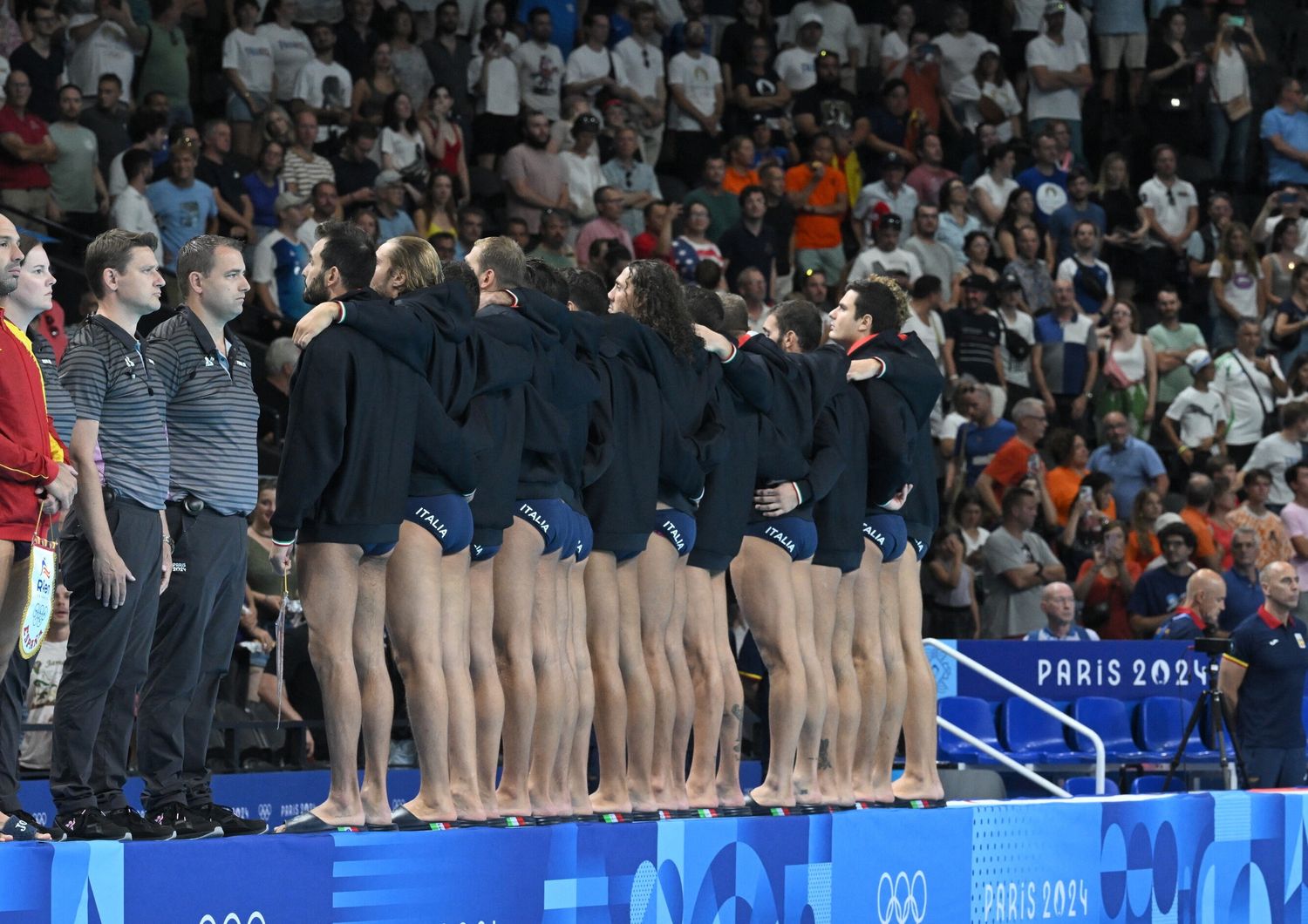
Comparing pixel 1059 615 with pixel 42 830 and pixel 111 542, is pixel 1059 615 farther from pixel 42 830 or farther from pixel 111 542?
pixel 42 830

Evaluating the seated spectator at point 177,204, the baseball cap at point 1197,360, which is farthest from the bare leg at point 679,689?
the baseball cap at point 1197,360

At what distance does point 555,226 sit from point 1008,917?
22.1ft

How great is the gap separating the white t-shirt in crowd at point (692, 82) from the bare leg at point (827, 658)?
922 cm

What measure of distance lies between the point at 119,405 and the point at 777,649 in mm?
3015

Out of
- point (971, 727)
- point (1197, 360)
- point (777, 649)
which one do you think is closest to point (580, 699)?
point (777, 649)

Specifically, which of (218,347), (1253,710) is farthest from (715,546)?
(1253,710)

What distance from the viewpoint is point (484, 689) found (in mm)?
6957

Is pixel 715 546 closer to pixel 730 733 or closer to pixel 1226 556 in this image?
pixel 730 733

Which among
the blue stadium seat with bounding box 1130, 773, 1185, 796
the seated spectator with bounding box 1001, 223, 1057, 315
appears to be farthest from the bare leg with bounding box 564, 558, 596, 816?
the seated spectator with bounding box 1001, 223, 1057, 315

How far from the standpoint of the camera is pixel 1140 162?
66.2 feet

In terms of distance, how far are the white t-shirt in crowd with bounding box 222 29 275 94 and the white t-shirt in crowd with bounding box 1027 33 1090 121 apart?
24.7ft

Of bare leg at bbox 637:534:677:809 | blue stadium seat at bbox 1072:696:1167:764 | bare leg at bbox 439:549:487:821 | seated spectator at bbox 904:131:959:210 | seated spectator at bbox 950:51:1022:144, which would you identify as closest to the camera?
bare leg at bbox 439:549:487:821

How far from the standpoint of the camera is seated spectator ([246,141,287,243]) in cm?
1355

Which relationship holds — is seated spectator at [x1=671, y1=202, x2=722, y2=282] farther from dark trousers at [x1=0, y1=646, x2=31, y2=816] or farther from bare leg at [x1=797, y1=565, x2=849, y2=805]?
dark trousers at [x1=0, y1=646, x2=31, y2=816]
